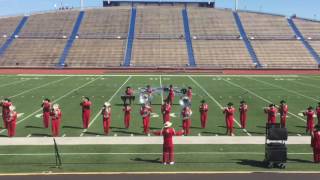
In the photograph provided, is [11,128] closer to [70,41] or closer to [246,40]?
[70,41]

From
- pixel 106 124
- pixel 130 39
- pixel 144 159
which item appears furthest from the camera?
pixel 130 39

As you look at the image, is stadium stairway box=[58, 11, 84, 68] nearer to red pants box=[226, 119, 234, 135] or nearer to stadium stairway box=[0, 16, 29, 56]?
stadium stairway box=[0, 16, 29, 56]

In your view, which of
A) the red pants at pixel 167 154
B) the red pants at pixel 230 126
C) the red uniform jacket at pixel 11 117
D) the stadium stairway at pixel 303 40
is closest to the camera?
the red pants at pixel 167 154

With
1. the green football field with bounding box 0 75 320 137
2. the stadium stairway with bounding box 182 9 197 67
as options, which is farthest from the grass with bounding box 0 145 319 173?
the stadium stairway with bounding box 182 9 197 67

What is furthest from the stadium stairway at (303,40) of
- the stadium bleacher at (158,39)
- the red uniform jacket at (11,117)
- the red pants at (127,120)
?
the red uniform jacket at (11,117)

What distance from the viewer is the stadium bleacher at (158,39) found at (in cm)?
6650

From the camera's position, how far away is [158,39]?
74.1 metres

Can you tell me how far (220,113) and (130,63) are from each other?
139 feet

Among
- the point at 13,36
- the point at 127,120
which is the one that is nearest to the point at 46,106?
the point at 127,120

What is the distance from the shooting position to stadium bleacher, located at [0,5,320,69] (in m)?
66.5

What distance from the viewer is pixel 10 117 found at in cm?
1794

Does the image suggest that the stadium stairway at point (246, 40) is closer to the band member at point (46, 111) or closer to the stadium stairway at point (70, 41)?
the stadium stairway at point (70, 41)

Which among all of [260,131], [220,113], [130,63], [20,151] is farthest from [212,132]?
[130,63]

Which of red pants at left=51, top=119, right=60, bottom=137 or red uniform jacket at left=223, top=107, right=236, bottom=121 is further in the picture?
red uniform jacket at left=223, top=107, right=236, bottom=121
